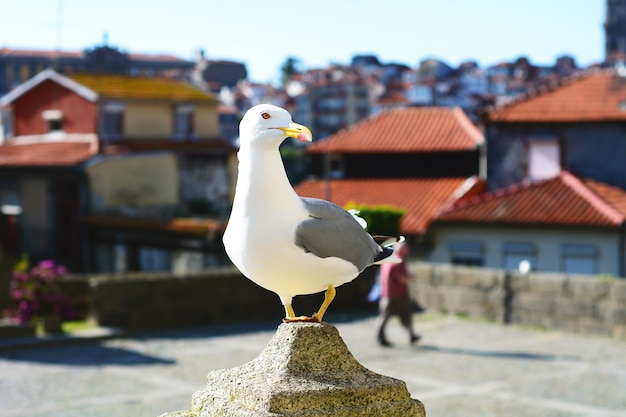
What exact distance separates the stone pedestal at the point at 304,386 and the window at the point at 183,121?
3429cm

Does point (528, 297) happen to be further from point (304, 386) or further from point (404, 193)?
point (304, 386)

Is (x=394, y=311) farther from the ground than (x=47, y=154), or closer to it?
closer to it

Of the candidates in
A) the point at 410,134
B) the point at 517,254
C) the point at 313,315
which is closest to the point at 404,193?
the point at 410,134

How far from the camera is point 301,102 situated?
101812mm

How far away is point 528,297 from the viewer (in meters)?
19.9

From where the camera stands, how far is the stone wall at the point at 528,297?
1862 cm

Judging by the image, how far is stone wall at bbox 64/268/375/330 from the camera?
19562 millimetres

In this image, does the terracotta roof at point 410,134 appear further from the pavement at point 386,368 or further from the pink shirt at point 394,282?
the pink shirt at point 394,282

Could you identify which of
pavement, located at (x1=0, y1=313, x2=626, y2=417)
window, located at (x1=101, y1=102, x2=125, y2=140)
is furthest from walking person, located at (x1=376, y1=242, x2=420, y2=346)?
window, located at (x1=101, y1=102, x2=125, y2=140)

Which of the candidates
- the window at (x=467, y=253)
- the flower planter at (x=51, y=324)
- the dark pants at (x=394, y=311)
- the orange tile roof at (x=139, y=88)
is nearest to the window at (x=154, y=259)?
the window at (x=467, y=253)

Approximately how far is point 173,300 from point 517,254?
39.2 feet

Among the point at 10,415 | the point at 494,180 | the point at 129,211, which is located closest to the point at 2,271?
the point at 10,415

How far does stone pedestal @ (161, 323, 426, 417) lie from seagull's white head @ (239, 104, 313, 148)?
0.79 metres

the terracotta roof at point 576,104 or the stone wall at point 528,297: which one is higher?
the terracotta roof at point 576,104
